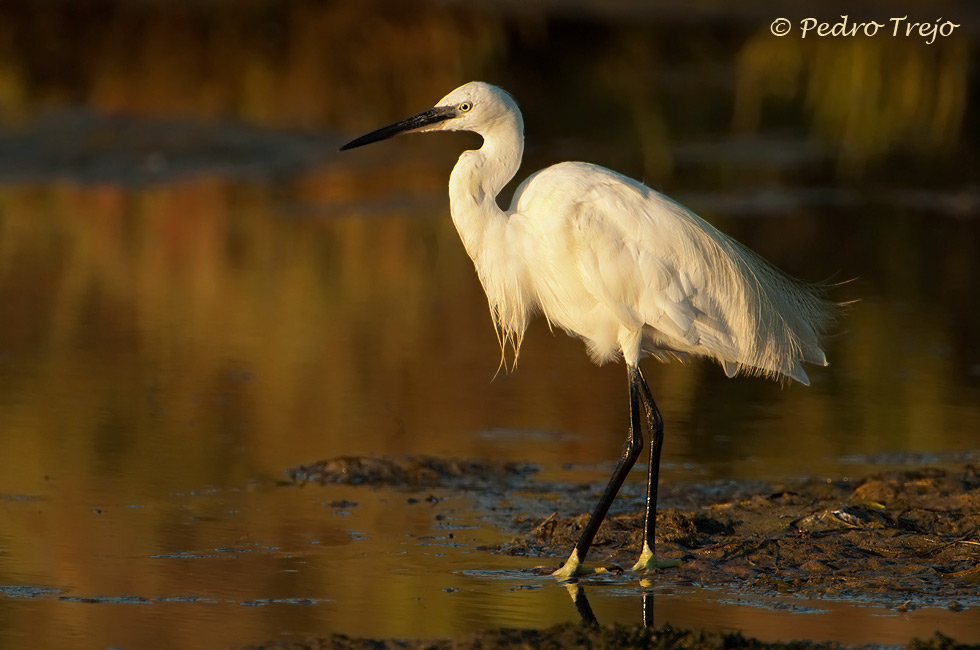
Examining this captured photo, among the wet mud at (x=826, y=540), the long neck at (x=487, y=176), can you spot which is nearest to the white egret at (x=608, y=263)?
the long neck at (x=487, y=176)

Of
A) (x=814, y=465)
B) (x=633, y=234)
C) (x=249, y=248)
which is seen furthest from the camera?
(x=249, y=248)

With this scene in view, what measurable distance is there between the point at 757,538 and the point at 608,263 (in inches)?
42.3

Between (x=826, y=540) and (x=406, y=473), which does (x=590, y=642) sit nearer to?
(x=826, y=540)

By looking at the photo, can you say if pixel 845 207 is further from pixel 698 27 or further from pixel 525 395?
pixel 698 27

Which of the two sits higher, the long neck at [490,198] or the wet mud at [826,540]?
the long neck at [490,198]

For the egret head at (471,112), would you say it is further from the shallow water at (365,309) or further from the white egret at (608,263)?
the shallow water at (365,309)

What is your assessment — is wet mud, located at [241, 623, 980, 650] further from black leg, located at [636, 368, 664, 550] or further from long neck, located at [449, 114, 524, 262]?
long neck, located at [449, 114, 524, 262]

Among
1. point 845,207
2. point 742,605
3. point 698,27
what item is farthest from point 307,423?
point 698,27

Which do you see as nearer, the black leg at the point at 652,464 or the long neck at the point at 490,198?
the black leg at the point at 652,464

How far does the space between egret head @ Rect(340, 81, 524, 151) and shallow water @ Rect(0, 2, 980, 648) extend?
141 cm

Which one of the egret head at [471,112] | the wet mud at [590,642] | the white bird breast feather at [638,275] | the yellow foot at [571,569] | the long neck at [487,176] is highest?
the egret head at [471,112]

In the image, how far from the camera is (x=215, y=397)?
738 centimetres

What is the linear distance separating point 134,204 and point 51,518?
7008 mm

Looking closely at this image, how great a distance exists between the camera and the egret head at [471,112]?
543 cm
